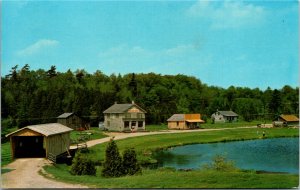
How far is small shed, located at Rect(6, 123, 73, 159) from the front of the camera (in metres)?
20.5

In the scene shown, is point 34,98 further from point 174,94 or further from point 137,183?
point 137,183

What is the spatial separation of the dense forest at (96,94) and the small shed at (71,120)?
0.31 m

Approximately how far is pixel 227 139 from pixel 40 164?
57.3 feet

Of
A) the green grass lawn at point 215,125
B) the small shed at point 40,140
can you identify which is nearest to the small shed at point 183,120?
the green grass lawn at point 215,125

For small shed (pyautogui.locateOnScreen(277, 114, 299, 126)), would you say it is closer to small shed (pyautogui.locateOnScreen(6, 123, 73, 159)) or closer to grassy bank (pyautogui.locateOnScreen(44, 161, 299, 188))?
grassy bank (pyautogui.locateOnScreen(44, 161, 299, 188))

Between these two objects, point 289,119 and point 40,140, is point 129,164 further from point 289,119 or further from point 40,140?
point 289,119

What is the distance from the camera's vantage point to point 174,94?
2467 centimetres

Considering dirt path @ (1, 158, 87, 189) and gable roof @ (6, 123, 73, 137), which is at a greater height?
gable roof @ (6, 123, 73, 137)

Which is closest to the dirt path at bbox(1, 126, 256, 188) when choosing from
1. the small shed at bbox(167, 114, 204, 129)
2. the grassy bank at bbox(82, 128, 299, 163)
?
the grassy bank at bbox(82, 128, 299, 163)

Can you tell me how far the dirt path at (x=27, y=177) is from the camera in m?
15.5

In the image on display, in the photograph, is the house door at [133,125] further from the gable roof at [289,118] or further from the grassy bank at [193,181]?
the grassy bank at [193,181]

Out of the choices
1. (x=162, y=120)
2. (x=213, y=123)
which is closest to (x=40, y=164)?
(x=162, y=120)

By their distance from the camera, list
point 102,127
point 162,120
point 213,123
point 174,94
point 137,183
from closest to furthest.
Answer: point 137,183, point 174,94, point 102,127, point 162,120, point 213,123

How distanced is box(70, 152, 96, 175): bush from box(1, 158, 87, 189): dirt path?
5.53ft
